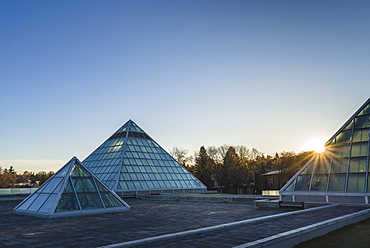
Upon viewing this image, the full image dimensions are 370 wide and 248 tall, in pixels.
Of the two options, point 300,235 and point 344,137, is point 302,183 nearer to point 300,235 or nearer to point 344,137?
point 344,137

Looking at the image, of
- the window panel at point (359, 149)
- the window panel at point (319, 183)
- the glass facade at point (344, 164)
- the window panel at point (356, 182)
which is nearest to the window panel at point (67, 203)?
the glass facade at point (344, 164)

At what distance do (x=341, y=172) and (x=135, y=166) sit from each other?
79.8ft

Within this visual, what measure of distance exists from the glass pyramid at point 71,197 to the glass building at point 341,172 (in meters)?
12.1

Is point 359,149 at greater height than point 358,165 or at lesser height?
greater

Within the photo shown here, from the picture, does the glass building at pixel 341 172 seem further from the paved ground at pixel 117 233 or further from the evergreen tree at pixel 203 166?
the evergreen tree at pixel 203 166

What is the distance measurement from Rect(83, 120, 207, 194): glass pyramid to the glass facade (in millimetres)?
18794

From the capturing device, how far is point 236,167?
74.6 metres

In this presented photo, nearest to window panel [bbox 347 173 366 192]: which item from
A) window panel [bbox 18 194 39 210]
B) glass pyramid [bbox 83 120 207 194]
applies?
window panel [bbox 18 194 39 210]

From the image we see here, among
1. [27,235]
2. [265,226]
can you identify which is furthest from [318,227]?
[27,235]

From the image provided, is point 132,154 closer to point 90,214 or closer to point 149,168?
point 149,168

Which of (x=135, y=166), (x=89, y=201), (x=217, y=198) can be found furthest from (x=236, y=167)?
(x=89, y=201)

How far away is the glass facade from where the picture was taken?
18595 mm

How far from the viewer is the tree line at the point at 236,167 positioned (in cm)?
6950

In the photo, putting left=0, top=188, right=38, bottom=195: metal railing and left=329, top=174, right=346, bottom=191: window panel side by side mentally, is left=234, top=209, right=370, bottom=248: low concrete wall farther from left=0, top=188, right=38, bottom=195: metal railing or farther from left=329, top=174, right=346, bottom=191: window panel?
left=0, top=188, right=38, bottom=195: metal railing
